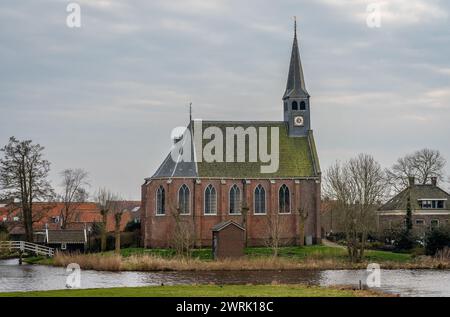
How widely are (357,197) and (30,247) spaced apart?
94.8ft

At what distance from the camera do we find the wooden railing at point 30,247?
61.9 m

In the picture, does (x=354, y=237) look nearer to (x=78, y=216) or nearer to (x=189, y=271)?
(x=189, y=271)

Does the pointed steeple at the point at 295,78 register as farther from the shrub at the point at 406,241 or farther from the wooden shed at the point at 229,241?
the wooden shed at the point at 229,241

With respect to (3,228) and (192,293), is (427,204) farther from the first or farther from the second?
(192,293)

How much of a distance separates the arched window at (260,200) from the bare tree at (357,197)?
9108 mm

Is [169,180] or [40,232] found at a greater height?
[169,180]

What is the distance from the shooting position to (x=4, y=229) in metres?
67.7

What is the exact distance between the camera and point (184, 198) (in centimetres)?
6531

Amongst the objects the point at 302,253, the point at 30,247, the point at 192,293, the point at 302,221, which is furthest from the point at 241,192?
the point at 192,293
